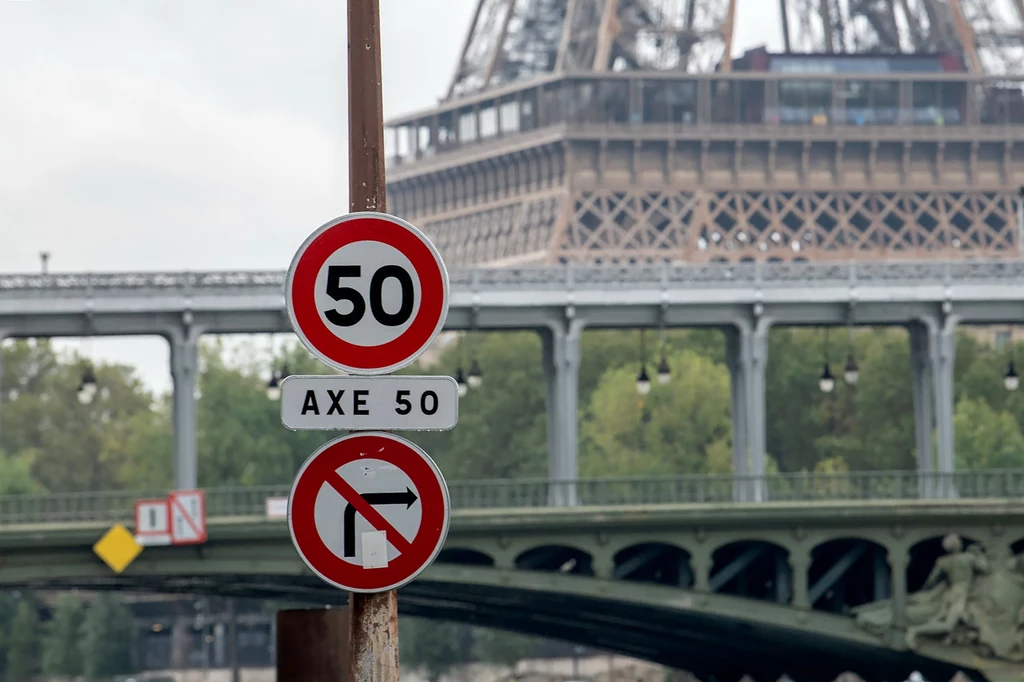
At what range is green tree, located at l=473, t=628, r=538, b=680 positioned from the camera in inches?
3543

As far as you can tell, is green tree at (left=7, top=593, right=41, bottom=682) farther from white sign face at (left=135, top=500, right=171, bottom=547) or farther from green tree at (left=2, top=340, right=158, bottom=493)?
white sign face at (left=135, top=500, right=171, bottom=547)

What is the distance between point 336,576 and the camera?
929 cm

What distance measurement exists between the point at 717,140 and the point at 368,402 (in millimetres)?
106729

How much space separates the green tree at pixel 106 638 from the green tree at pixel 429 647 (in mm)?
11180

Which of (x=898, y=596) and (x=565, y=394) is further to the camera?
(x=565, y=394)

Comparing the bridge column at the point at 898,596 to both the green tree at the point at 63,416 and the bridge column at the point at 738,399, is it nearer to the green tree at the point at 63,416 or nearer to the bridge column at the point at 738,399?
the bridge column at the point at 738,399

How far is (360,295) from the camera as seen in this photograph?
30.5ft

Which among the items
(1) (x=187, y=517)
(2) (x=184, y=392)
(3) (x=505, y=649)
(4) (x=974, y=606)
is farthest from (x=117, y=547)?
(3) (x=505, y=649)

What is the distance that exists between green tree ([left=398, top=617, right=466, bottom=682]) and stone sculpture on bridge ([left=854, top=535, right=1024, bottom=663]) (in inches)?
1582

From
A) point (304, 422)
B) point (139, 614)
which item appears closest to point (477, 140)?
point (139, 614)

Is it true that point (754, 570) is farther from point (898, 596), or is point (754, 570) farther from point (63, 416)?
point (63, 416)

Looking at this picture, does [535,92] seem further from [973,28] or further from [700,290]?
[700,290]

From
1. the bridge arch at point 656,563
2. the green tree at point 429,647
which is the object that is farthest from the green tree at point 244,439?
the bridge arch at point 656,563

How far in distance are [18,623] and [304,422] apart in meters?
90.8
